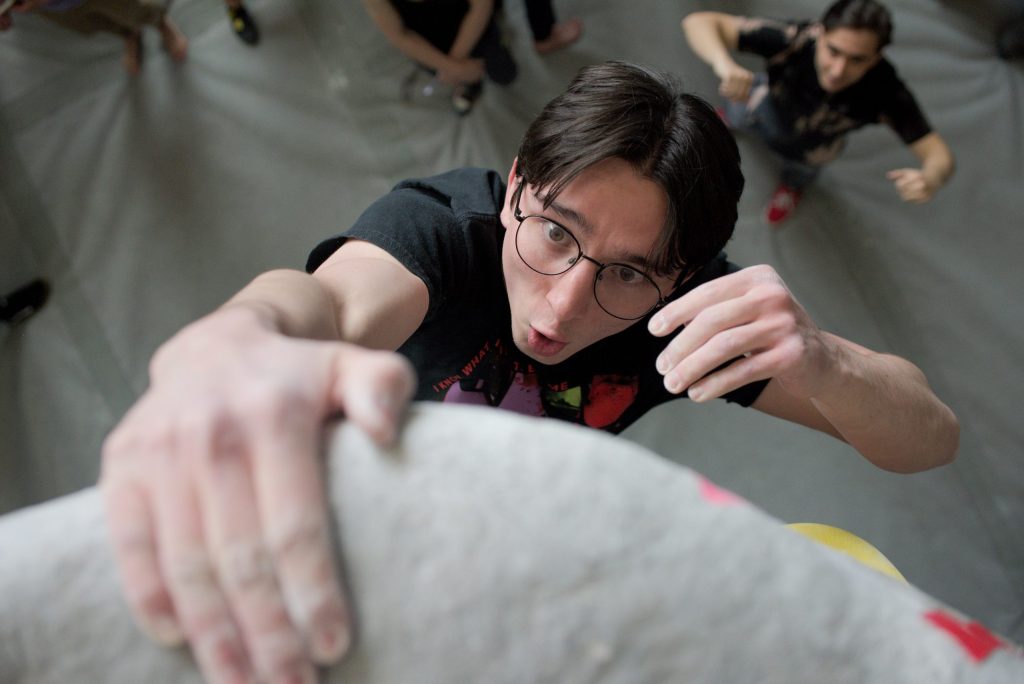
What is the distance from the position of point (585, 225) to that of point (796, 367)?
22 cm

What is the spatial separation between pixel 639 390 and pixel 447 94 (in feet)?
2.90

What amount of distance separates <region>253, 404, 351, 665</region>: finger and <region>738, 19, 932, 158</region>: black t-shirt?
1293mm

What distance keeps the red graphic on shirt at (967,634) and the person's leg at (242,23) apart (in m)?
1.51

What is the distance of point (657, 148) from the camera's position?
1.96 ft

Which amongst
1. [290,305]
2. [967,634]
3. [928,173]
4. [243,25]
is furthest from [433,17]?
[967,634]

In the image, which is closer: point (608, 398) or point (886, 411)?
point (886, 411)

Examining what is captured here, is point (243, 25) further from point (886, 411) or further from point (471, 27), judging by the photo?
point (886, 411)

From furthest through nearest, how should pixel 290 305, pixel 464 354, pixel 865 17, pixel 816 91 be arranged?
pixel 816 91 → pixel 865 17 → pixel 464 354 → pixel 290 305

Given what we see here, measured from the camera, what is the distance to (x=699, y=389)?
0.49m

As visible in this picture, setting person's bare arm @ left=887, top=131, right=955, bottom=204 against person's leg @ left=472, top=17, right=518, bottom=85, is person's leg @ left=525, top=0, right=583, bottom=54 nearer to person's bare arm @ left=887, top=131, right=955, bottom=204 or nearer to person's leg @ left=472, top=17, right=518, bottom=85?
person's leg @ left=472, top=17, right=518, bottom=85

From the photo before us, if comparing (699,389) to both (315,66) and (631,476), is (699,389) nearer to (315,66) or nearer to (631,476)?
(631,476)

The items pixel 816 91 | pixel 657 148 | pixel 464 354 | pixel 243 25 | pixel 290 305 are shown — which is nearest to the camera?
pixel 290 305

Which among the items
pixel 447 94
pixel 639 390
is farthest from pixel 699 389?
pixel 447 94

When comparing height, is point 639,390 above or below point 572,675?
below
